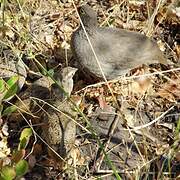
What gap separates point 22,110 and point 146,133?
3.66 ft

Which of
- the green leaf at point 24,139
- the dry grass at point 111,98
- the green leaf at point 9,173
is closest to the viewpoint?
the green leaf at point 9,173

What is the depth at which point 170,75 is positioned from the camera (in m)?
5.35

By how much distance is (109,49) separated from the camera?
4.98 meters

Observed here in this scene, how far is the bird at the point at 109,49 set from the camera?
4977 millimetres

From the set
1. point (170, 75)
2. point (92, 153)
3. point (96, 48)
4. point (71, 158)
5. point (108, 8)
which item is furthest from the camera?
point (108, 8)

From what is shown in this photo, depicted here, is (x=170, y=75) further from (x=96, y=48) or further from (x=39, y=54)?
(x=39, y=54)

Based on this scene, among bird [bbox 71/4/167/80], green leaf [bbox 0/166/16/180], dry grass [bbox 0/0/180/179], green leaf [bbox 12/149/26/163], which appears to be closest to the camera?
green leaf [bbox 0/166/16/180]

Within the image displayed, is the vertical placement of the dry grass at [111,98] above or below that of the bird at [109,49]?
below

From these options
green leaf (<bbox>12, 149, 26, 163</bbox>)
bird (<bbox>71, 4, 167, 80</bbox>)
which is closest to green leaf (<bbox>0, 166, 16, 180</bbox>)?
green leaf (<bbox>12, 149, 26, 163</bbox>)

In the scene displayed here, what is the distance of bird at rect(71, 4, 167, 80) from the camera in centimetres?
498

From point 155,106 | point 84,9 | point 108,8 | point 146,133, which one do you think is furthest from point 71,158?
point 108,8

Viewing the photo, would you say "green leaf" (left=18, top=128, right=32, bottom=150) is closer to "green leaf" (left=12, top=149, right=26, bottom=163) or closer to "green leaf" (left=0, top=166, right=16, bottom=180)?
"green leaf" (left=12, top=149, right=26, bottom=163)

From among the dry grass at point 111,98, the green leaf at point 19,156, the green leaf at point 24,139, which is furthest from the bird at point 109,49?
the green leaf at point 19,156

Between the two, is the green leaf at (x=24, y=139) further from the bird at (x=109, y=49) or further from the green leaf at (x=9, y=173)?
the bird at (x=109, y=49)
